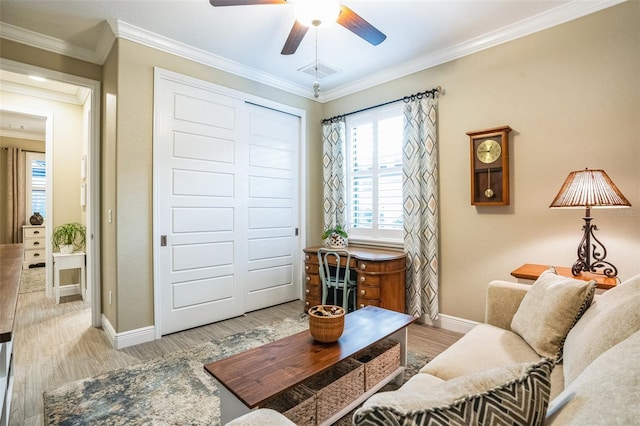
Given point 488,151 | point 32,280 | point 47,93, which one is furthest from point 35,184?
point 488,151

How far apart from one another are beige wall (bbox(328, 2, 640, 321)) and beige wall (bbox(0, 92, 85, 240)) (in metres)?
4.75

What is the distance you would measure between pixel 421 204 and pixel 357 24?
192 centimetres

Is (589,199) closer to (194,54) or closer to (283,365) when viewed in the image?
(283,365)

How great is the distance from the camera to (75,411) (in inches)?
75.8

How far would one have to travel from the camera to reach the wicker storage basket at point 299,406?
1489mm

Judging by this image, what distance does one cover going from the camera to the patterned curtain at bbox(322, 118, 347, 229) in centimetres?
420

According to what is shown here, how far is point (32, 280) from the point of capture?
17.8 feet

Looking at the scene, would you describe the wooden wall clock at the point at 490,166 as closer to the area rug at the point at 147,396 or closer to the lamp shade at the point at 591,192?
the lamp shade at the point at 591,192

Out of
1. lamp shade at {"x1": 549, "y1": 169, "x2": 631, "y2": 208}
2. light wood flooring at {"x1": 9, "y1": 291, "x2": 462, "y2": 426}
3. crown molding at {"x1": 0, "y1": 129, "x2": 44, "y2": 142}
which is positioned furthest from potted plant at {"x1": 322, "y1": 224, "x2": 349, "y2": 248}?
crown molding at {"x1": 0, "y1": 129, "x2": 44, "y2": 142}

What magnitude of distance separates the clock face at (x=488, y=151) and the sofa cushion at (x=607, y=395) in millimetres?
2483

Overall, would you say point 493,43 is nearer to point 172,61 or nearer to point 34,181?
point 172,61

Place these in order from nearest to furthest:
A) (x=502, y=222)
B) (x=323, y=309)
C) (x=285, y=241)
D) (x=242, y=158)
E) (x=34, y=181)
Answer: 1. (x=323, y=309)
2. (x=502, y=222)
3. (x=242, y=158)
4. (x=285, y=241)
5. (x=34, y=181)

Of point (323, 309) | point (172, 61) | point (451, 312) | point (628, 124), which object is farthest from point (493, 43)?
point (172, 61)

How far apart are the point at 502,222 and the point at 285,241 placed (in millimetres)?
2521
